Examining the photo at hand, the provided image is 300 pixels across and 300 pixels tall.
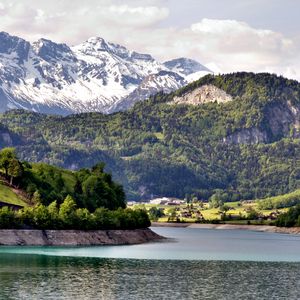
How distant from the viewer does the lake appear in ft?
400

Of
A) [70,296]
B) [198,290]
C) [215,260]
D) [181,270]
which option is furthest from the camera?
[215,260]

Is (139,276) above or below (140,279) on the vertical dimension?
above

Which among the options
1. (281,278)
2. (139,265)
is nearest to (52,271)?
(139,265)

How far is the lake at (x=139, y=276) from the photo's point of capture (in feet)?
400

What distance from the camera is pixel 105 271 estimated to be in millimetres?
151750

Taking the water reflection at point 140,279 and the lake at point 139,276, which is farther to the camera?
the lake at point 139,276

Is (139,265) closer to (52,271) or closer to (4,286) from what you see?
(52,271)

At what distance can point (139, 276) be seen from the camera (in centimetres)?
14500

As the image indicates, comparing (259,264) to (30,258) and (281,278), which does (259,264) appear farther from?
(30,258)

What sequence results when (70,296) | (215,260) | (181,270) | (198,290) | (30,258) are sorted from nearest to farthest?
(70,296)
(198,290)
(181,270)
(30,258)
(215,260)

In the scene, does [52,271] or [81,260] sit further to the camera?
[81,260]

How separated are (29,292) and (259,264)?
74690mm

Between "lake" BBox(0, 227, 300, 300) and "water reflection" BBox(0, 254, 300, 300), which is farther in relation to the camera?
"lake" BBox(0, 227, 300, 300)

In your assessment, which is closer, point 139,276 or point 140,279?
point 140,279
